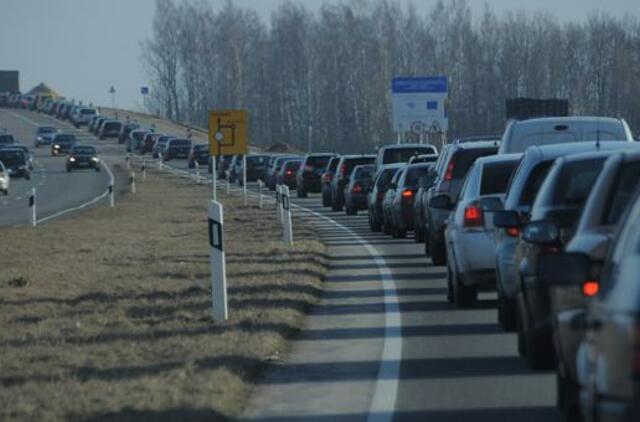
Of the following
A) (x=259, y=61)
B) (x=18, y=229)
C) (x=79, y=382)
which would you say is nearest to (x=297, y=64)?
(x=259, y=61)

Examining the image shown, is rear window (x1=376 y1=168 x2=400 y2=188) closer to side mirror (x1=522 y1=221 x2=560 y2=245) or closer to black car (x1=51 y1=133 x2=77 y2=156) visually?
side mirror (x1=522 y1=221 x2=560 y2=245)

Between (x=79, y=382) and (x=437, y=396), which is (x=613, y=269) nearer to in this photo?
(x=437, y=396)

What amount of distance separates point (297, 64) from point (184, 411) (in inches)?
4530

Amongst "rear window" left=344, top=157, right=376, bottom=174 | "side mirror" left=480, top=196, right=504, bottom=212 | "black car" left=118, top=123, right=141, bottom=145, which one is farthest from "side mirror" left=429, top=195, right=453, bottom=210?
"black car" left=118, top=123, right=141, bottom=145

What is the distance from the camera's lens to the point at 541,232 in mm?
12070

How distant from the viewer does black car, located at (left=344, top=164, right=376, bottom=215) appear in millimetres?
45406

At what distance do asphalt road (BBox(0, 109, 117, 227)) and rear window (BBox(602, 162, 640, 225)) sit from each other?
3295 cm

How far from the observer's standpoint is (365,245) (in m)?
32.2

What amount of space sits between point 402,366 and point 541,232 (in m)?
2.19

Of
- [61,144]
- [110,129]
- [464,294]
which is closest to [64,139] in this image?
[61,144]

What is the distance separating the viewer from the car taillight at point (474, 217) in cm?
1780

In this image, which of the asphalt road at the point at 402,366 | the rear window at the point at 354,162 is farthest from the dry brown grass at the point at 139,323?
the rear window at the point at 354,162

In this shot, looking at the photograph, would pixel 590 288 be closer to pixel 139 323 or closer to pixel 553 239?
Answer: pixel 553 239

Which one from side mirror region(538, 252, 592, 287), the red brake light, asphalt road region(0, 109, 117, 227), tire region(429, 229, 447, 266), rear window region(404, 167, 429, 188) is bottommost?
asphalt road region(0, 109, 117, 227)
